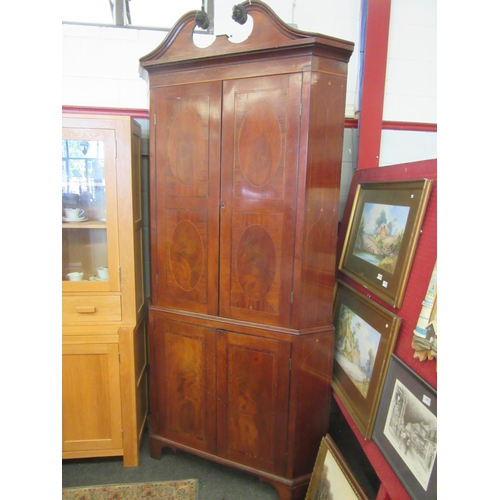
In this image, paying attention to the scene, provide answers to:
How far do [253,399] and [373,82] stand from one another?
179 cm

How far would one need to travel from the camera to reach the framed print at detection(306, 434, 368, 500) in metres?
1.25

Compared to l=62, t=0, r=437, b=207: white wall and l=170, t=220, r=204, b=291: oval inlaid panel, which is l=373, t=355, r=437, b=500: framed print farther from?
l=62, t=0, r=437, b=207: white wall

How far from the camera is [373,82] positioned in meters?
1.87

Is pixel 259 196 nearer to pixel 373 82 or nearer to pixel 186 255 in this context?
pixel 186 255

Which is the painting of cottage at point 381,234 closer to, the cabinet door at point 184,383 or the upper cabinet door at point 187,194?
the upper cabinet door at point 187,194

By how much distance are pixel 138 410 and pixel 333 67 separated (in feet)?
6.23

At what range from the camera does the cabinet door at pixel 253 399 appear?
148cm

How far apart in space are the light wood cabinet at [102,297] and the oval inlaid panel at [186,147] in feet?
0.77

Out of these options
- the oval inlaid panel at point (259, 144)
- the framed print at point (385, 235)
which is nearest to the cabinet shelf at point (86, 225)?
the oval inlaid panel at point (259, 144)

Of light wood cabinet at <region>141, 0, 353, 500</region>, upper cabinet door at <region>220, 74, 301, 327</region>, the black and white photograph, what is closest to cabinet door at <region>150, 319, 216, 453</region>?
light wood cabinet at <region>141, 0, 353, 500</region>

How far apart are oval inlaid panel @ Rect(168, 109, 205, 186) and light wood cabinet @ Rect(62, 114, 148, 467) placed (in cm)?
24

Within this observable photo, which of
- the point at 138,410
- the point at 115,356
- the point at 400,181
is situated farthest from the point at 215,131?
the point at 138,410

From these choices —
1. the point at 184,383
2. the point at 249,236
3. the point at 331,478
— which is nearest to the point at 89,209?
the point at 249,236

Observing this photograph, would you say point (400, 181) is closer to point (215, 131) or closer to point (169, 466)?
point (215, 131)
